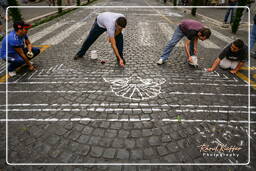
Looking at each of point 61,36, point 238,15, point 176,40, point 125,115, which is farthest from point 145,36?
point 125,115

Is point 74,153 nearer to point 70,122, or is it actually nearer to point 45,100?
point 70,122

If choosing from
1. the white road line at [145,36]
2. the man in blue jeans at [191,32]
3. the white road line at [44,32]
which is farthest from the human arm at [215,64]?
the white road line at [44,32]

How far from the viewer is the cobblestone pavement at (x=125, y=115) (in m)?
2.58

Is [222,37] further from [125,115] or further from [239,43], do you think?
[125,115]

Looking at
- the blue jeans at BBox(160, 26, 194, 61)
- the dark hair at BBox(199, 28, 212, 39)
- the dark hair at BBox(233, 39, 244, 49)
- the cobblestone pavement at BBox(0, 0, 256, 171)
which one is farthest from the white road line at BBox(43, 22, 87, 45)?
the dark hair at BBox(233, 39, 244, 49)

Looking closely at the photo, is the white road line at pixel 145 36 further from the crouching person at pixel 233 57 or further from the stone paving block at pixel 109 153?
the stone paving block at pixel 109 153

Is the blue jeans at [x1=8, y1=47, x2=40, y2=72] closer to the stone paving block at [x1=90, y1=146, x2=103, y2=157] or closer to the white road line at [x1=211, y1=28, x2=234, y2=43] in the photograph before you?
the stone paving block at [x1=90, y1=146, x2=103, y2=157]

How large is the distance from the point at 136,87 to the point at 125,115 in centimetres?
104

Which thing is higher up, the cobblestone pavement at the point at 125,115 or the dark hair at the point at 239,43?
the dark hair at the point at 239,43

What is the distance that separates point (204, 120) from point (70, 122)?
250cm

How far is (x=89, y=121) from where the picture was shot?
3.20 m

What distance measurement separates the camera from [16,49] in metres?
4.45

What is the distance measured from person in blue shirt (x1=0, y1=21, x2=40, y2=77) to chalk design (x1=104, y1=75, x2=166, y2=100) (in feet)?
7.71

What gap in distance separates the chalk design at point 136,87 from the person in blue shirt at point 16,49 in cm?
235
